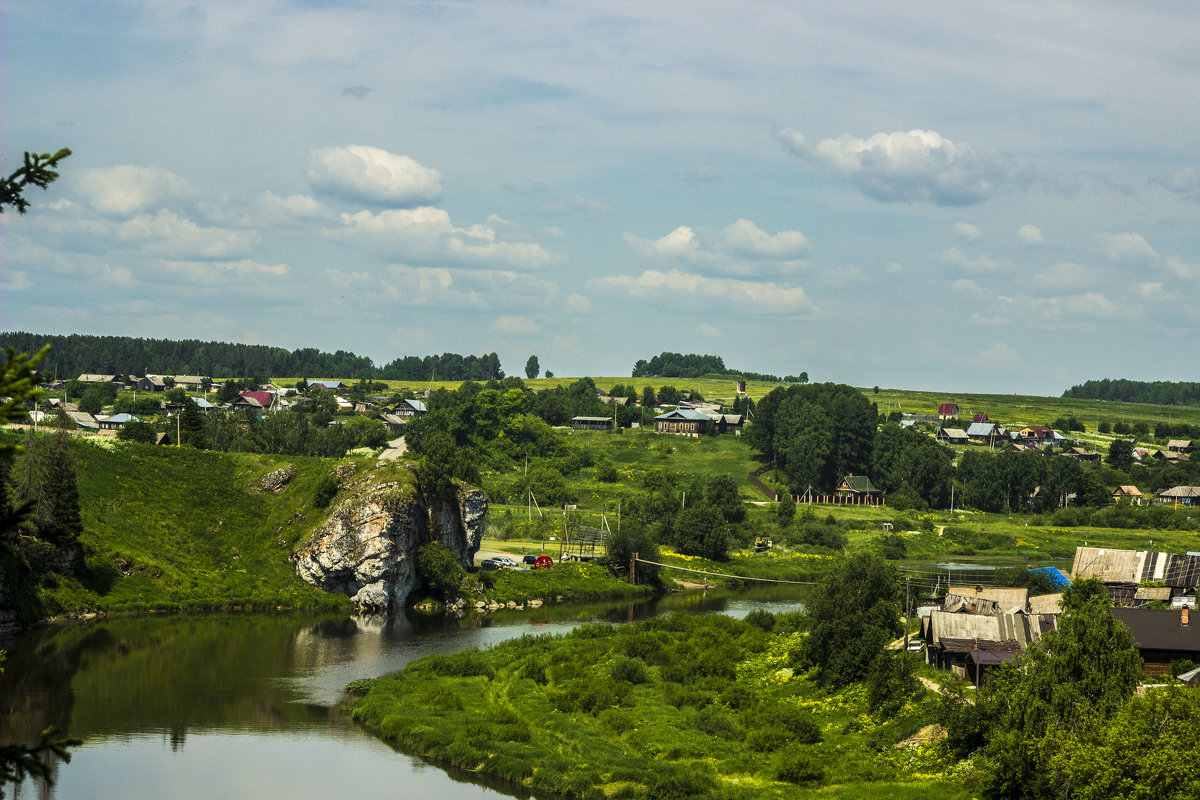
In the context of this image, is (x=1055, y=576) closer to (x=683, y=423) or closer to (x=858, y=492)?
(x=858, y=492)

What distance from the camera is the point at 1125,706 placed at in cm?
3434

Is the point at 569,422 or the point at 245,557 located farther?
the point at 569,422

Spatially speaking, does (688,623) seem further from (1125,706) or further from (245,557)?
(1125,706)

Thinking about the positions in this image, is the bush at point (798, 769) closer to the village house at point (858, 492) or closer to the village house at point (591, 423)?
the village house at point (858, 492)

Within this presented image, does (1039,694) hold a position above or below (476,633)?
above

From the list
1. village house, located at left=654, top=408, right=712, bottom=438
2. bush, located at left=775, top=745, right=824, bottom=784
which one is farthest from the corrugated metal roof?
village house, located at left=654, top=408, right=712, bottom=438

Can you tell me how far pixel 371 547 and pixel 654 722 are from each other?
127 ft

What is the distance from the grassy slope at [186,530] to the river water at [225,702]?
375cm

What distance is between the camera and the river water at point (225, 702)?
4247 centimetres

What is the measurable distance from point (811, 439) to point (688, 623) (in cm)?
8489

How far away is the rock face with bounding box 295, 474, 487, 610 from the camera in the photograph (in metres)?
82.2

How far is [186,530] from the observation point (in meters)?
84.9

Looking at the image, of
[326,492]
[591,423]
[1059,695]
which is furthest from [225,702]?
[591,423]

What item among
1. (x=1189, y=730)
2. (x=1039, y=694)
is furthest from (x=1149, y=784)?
(x=1039, y=694)
